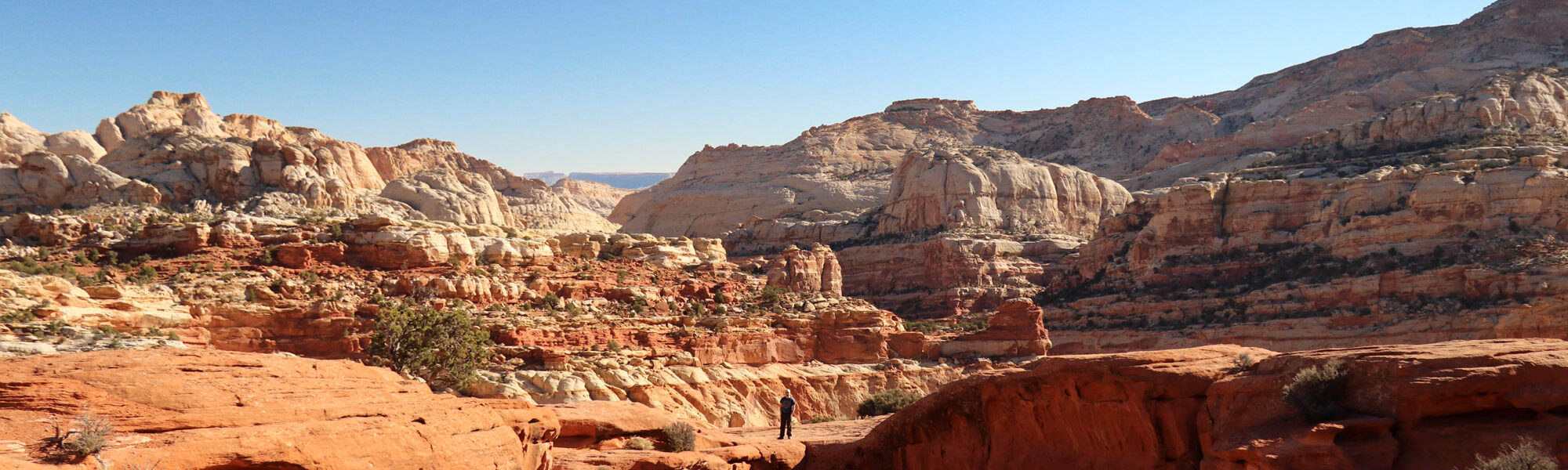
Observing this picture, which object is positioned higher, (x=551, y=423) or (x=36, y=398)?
(x=36, y=398)

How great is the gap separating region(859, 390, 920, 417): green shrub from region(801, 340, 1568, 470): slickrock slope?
1356 centimetres

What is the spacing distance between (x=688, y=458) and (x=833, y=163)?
347 feet

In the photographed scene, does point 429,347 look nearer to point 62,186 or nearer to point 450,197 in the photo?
point 62,186

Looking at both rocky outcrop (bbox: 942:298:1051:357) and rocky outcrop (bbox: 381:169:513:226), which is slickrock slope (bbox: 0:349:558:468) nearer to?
rocky outcrop (bbox: 942:298:1051:357)

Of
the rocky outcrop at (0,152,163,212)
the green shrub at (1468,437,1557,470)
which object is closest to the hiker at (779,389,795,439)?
the green shrub at (1468,437,1557,470)

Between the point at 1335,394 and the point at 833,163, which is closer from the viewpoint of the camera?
the point at 1335,394

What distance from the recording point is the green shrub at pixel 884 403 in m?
37.9

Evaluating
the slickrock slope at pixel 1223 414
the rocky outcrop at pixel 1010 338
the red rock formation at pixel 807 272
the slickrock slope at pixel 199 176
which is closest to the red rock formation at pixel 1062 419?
the slickrock slope at pixel 1223 414

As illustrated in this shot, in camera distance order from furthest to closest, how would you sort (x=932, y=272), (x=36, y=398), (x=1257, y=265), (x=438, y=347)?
(x=932, y=272) < (x=1257, y=265) < (x=438, y=347) < (x=36, y=398)

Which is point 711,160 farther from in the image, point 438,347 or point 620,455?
point 620,455

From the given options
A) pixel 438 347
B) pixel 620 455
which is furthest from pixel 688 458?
pixel 438 347

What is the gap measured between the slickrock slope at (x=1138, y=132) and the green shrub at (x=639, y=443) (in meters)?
73.5

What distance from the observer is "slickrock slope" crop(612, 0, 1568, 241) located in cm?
10175

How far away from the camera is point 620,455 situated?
20.8 meters
